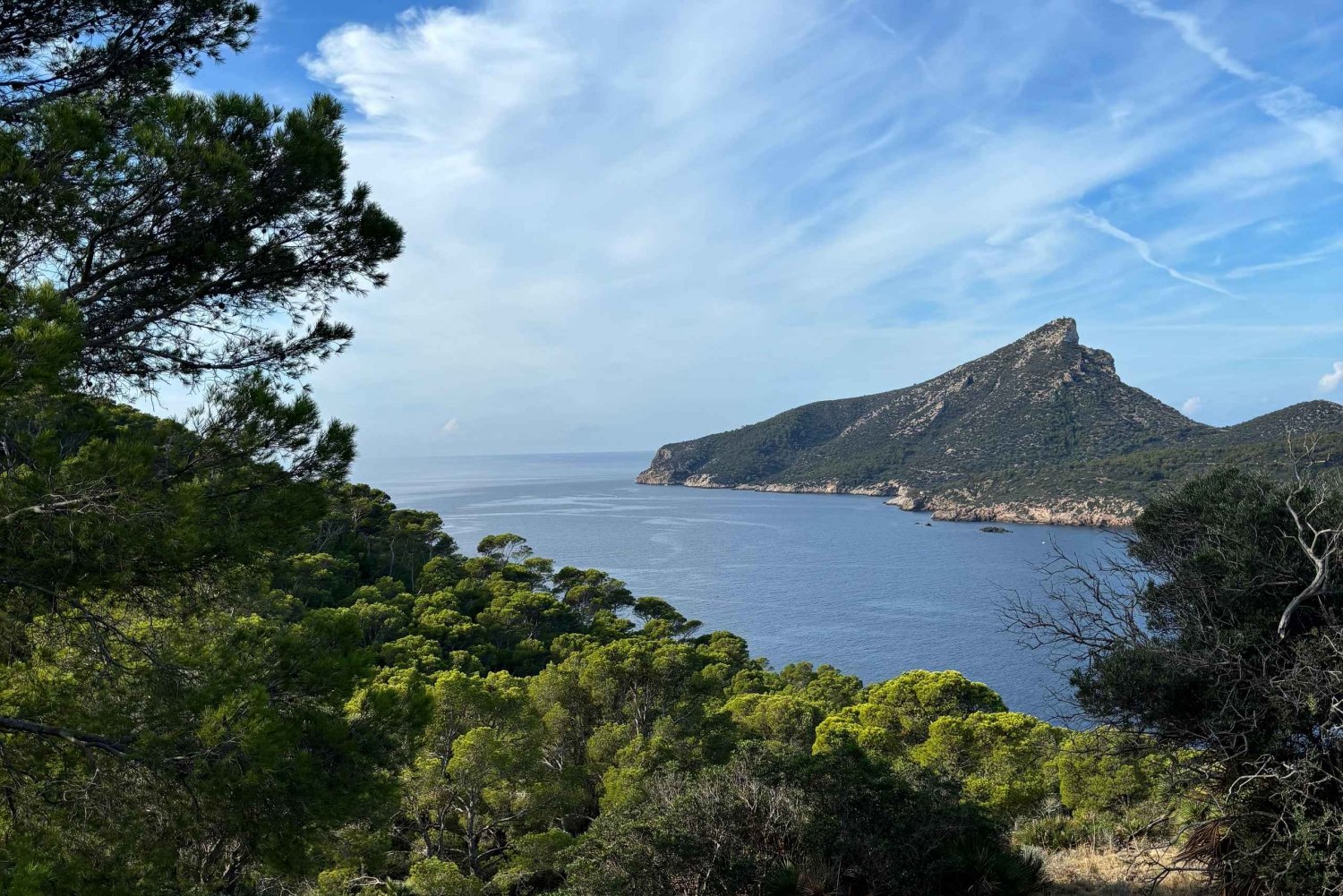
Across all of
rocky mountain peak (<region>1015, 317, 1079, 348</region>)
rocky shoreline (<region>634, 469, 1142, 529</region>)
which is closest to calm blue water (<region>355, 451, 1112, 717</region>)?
rocky shoreline (<region>634, 469, 1142, 529</region>)

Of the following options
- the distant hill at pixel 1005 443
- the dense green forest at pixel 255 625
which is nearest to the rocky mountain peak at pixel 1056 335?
the distant hill at pixel 1005 443

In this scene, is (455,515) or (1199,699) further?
(455,515)

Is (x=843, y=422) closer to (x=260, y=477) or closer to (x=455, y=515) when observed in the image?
(x=455, y=515)

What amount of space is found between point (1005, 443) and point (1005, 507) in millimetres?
20312

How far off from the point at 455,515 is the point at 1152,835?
3557 inches

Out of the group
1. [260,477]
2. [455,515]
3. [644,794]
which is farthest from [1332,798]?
[455,515]

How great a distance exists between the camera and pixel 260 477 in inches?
168

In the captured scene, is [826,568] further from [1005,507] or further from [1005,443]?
[1005,443]

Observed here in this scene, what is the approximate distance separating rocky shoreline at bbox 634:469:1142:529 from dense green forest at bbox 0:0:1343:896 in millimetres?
54648

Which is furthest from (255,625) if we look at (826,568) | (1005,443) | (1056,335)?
(1056,335)

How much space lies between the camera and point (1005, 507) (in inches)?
3322

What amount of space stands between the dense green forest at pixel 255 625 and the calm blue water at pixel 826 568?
3141 millimetres

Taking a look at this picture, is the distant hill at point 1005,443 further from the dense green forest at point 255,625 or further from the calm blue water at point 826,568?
the dense green forest at point 255,625

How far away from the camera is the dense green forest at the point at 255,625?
3516 millimetres
